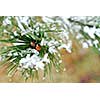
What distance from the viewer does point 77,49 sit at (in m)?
1.89

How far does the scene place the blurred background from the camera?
6.11 feet

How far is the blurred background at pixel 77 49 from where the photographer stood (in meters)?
1.86
